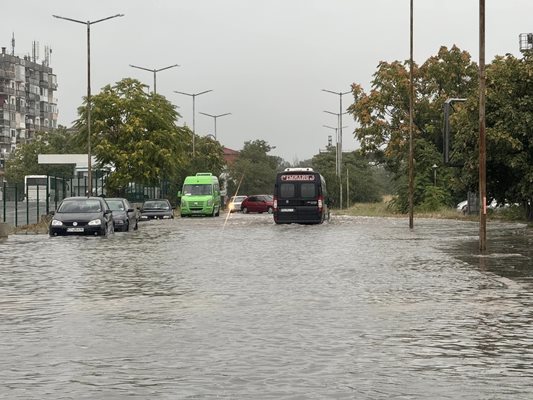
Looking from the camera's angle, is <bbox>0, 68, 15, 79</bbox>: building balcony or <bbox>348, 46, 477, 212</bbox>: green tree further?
<bbox>0, 68, 15, 79</bbox>: building balcony

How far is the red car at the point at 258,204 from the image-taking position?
85562mm

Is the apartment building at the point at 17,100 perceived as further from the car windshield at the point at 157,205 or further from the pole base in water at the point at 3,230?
the pole base in water at the point at 3,230

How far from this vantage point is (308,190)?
5231 centimetres

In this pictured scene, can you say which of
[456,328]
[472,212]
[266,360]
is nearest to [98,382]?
[266,360]

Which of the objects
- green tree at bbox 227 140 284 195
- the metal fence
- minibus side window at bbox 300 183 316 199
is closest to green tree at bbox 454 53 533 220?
minibus side window at bbox 300 183 316 199

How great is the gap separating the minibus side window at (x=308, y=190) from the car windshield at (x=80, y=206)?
15193 mm

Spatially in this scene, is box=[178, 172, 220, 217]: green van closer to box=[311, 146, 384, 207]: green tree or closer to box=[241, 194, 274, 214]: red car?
box=[241, 194, 274, 214]: red car

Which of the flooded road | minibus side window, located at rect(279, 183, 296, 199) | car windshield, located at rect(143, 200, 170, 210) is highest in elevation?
minibus side window, located at rect(279, 183, 296, 199)

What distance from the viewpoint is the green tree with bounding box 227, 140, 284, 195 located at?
154500 mm

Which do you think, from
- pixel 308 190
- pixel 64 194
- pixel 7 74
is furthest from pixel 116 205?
pixel 7 74

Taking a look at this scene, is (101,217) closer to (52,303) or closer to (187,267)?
(187,267)

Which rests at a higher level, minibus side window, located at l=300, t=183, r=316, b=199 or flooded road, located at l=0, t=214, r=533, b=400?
minibus side window, located at l=300, t=183, r=316, b=199

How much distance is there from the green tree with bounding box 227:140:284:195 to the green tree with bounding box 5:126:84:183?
73.9ft

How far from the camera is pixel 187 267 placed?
23703mm
